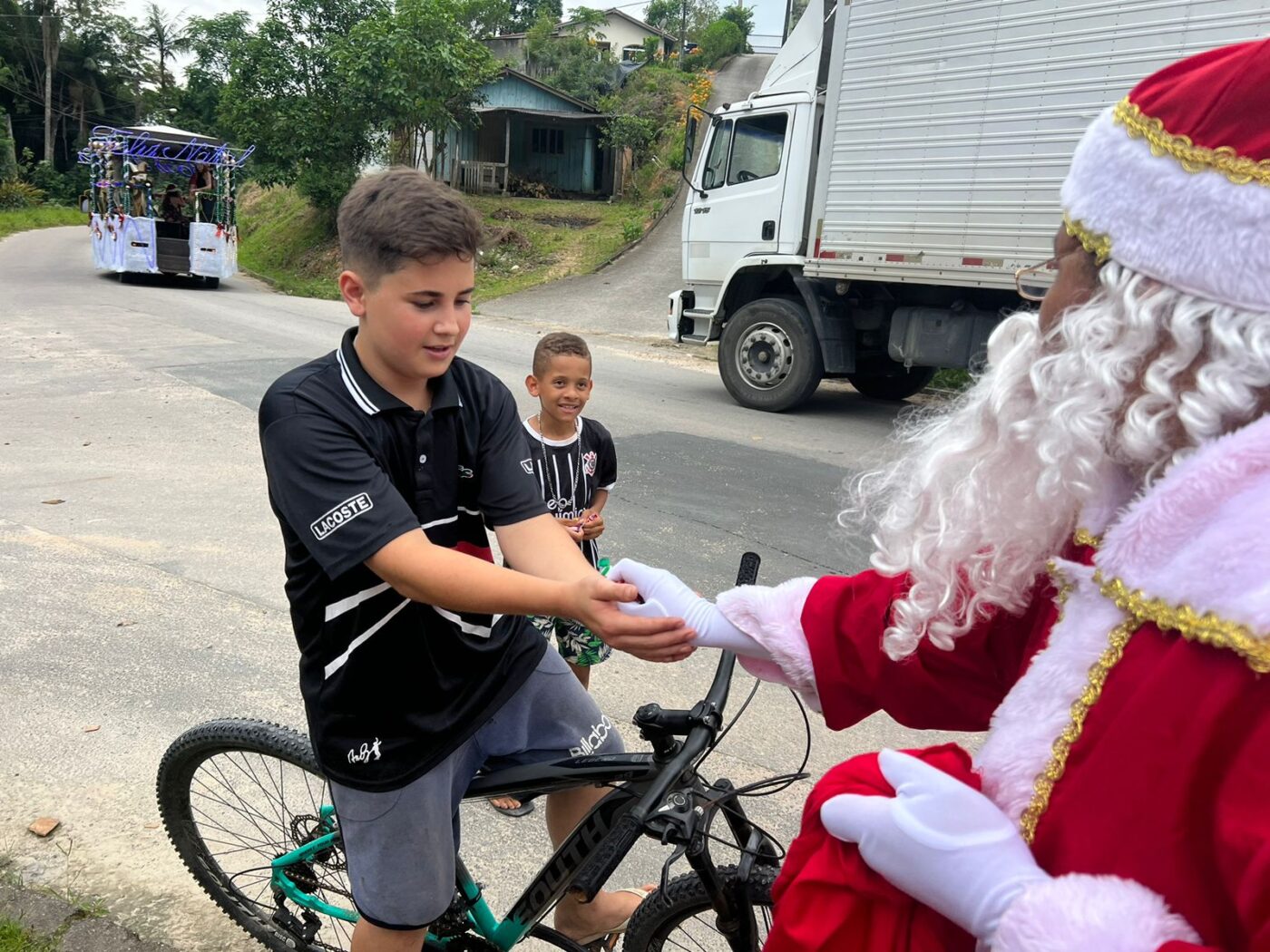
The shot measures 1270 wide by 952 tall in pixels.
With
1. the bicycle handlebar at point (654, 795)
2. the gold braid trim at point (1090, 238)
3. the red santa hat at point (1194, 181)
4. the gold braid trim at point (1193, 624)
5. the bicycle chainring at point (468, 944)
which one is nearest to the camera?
the gold braid trim at point (1193, 624)

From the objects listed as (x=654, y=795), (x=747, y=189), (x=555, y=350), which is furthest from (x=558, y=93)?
(x=654, y=795)

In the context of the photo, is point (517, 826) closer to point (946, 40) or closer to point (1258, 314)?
point (1258, 314)

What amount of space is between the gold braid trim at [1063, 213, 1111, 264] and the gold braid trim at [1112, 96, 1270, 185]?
10 centimetres

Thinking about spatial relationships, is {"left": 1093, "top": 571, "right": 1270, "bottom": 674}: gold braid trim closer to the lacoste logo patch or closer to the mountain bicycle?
the mountain bicycle

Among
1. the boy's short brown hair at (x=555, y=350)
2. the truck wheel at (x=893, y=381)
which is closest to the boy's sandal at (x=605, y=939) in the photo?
the boy's short brown hair at (x=555, y=350)

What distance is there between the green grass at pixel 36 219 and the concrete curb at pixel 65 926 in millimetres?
33414

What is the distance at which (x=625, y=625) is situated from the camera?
156cm

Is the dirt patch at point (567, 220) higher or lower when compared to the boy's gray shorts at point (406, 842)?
higher

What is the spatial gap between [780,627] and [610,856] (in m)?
0.46

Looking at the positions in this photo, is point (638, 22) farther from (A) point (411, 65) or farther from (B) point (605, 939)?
(B) point (605, 939)

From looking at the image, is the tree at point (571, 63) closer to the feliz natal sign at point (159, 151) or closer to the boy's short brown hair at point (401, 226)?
the feliz natal sign at point (159, 151)

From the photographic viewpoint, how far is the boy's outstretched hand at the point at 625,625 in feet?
5.09

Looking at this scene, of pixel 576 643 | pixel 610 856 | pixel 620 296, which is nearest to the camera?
pixel 610 856

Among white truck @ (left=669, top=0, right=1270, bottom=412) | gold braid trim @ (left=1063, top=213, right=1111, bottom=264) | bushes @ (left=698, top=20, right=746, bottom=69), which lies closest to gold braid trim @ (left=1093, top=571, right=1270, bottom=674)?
gold braid trim @ (left=1063, top=213, right=1111, bottom=264)
